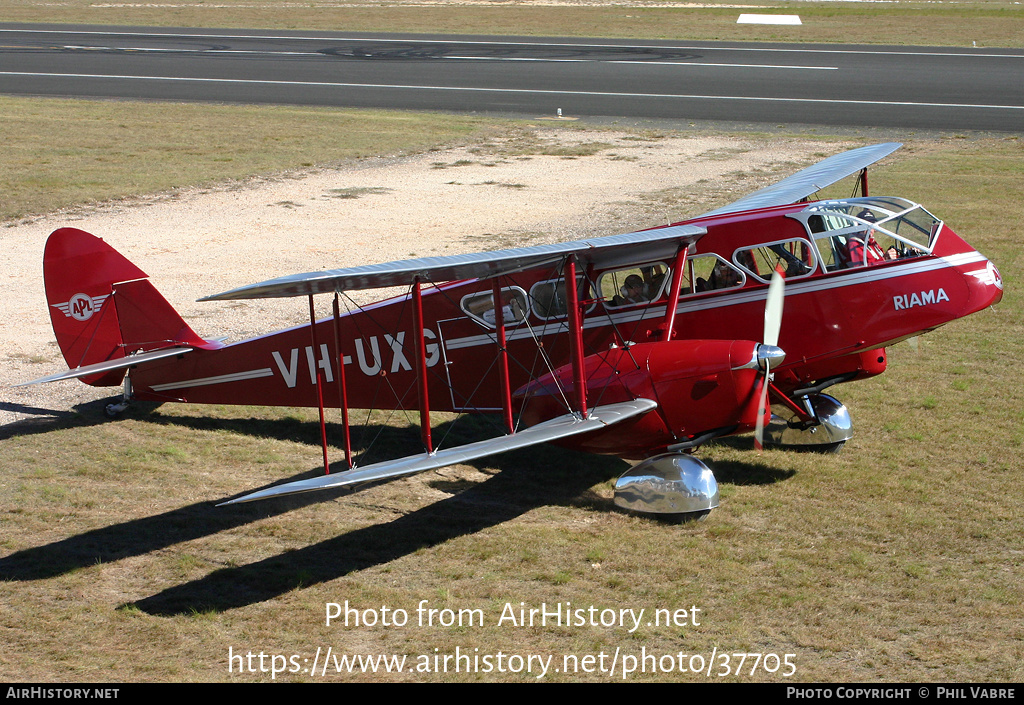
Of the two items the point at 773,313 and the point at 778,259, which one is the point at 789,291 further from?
the point at 773,313

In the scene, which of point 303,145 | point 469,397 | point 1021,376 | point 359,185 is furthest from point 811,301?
point 303,145

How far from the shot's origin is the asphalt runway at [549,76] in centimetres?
3481

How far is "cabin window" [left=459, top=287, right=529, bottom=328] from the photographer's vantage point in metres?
10.9

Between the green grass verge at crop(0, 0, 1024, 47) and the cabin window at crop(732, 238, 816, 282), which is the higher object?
the green grass verge at crop(0, 0, 1024, 47)

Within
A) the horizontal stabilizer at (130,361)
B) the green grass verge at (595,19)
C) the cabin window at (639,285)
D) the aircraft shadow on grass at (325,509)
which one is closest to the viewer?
the aircraft shadow on grass at (325,509)

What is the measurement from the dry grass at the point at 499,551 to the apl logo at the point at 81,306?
4.52ft

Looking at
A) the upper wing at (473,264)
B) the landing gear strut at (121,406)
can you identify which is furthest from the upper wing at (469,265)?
the landing gear strut at (121,406)

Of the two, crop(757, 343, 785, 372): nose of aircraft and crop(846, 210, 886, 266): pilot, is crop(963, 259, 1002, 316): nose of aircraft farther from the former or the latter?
crop(757, 343, 785, 372): nose of aircraft

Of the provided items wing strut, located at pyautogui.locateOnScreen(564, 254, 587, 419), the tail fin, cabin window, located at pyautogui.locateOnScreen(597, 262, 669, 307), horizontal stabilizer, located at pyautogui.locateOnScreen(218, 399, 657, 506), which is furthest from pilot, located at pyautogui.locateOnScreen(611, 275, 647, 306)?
the tail fin

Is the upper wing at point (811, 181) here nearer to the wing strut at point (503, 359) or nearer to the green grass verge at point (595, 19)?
the wing strut at point (503, 359)

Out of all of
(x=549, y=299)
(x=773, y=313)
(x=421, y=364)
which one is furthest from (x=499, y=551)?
(x=773, y=313)

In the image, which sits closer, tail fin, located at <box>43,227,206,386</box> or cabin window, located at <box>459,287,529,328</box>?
cabin window, located at <box>459,287,529,328</box>

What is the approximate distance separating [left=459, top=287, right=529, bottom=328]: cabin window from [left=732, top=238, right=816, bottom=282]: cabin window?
2.46m
